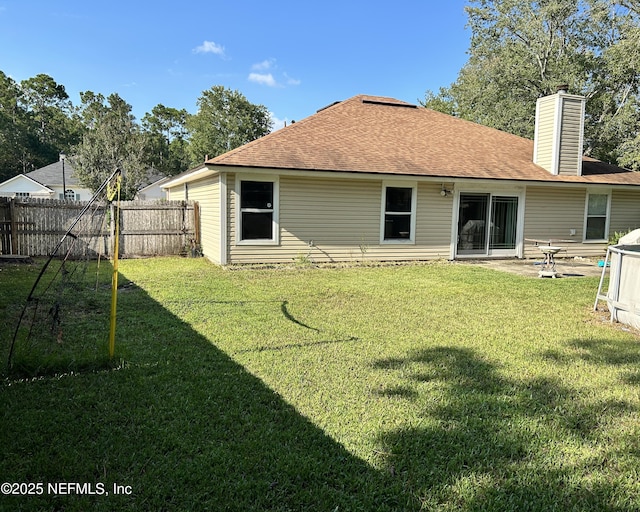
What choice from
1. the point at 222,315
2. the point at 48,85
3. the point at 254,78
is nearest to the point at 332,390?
the point at 222,315

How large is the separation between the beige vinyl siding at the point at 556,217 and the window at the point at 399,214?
3.85 m

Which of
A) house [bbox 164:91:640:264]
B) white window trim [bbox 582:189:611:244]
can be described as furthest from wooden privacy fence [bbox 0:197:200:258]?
white window trim [bbox 582:189:611:244]

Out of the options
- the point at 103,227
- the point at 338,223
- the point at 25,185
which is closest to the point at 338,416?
the point at 338,223

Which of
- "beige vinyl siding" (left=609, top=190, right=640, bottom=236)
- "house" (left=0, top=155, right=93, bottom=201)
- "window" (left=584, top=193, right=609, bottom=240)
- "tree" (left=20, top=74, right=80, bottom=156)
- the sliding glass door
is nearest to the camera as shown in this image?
the sliding glass door

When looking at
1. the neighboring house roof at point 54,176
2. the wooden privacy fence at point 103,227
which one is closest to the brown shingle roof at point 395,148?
the wooden privacy fence at point 103,227

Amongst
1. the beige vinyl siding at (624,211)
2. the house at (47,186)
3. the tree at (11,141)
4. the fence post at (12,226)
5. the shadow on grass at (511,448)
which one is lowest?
the shadow on grass at (511,448)

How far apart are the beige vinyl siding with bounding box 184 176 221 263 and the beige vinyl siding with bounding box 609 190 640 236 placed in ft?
41.2

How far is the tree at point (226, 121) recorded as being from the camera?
1678 inches

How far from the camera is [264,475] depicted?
2.50 metres

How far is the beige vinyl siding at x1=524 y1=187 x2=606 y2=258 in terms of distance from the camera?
1333cm

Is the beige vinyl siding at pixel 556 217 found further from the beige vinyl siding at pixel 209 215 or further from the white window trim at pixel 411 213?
the beige vinyl siding at pixel 209 215

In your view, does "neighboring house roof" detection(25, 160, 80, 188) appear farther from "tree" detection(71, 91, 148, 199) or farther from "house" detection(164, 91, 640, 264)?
"house" detection(164, 91, 640, 264)

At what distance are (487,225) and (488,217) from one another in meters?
0.24

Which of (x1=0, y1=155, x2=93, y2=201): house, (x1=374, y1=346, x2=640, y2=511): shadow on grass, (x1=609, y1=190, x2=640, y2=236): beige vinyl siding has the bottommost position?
(x1=374, y1=346, x2=640, y2=511): shadow on grass
